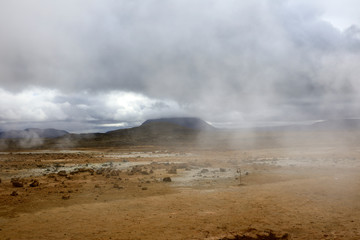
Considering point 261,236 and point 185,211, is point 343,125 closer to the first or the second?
point 185,211

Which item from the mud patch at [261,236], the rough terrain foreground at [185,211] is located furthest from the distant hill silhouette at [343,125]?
the mud patch at [261,236]

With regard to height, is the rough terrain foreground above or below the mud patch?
above

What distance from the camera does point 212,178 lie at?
18.7m

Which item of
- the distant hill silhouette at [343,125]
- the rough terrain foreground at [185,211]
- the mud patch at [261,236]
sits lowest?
the mud patch at [261,236]

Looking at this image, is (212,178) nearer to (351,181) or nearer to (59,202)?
(351,181)

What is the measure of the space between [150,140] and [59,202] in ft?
277

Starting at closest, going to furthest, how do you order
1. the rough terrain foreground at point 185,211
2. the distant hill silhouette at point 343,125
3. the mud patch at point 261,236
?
the mud patch at point 261,236 < the rough terrain foreground at point 185,211 < the distant hill silhouette at point 343,125

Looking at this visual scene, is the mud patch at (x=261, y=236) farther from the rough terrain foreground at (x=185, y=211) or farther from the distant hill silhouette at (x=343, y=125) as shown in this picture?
the distant hill silhouette at (x=343, y=125)

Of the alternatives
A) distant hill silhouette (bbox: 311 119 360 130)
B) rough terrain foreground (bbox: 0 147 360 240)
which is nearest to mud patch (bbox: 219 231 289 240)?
rough terrain foreground (bbox: 0 147 360 240)

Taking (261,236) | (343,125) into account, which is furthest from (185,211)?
(343,125)

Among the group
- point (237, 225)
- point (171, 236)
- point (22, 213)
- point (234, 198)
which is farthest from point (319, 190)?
point (22, 213)

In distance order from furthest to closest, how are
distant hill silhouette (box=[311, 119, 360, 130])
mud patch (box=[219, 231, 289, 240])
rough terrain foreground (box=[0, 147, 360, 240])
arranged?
distant hill silhouette (box=[311, 119, 360, 130])
rough terrain foreground (box=[0, 147, 360, 240])
mud patch (box=[219, 231, 289, 240])

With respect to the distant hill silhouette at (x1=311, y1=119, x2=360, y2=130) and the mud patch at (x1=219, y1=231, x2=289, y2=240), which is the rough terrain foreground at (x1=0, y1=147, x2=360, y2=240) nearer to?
the mud patch at (x1=219, y1=231, x2=289, y2=240)

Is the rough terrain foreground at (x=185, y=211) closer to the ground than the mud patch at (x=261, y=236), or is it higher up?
higher up
